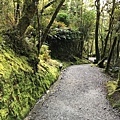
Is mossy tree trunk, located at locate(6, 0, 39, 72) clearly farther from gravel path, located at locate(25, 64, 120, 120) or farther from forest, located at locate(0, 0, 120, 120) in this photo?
gravel path, located at locate(25, 64, 120, 120)

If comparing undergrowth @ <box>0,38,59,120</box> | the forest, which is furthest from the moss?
undergrowth @ <box>0,38,59,120</box>

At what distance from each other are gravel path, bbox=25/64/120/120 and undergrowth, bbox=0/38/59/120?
0.38 m

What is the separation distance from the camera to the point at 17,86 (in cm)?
823

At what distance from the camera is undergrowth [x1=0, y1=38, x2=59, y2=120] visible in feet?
23.1

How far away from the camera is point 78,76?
15266 mm

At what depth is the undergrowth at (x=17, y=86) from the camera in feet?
23.1

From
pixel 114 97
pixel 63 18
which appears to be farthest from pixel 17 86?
pixel 63 18

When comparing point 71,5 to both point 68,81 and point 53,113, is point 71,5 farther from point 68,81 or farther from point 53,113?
point 53,113

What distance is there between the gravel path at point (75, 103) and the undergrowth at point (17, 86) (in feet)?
1.25

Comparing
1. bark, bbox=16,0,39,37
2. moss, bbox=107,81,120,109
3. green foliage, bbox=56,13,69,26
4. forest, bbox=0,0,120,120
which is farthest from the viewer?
green foliage, bbox=56,13,69,26

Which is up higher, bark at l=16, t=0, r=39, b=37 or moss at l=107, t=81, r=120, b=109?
bark at l=16, t=0, r=39, b=37

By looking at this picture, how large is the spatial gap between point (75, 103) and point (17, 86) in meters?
2.62

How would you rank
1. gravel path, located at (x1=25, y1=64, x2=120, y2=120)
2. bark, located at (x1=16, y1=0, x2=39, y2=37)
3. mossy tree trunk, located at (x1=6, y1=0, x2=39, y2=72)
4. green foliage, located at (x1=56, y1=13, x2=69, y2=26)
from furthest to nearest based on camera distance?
green foliage, located at (x1=56, y1=13, x2=69, y2=26), bark, located at (x1=16, y1=0, x2=39, y2=37), mossy tree trunk, located at (x1=6, y1=0, x2=39, y2=72), gravel path, located at (x1=25, y1=64, x2=120, y2=120)

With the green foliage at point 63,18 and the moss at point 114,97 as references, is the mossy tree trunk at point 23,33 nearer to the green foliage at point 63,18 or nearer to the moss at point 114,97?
the moss at point 114,97
